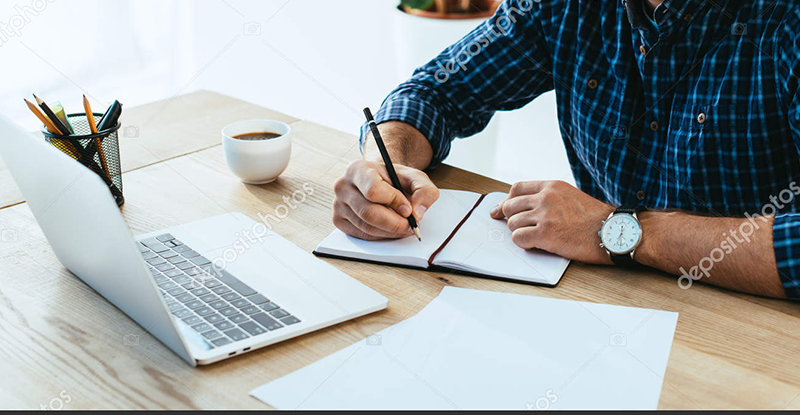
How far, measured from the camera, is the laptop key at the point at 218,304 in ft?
2.66

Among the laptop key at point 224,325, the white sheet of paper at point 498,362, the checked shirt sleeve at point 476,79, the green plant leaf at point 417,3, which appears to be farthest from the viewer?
the green plant leaf at point 417,3

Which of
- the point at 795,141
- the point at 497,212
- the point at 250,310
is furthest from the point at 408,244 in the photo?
the point at 795,141

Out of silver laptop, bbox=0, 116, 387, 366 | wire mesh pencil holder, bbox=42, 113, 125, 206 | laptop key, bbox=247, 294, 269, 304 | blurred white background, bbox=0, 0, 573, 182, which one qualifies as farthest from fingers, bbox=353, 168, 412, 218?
blurred white background, bbox=0, 0, 573, 182

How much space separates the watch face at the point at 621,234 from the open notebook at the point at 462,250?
66 mm

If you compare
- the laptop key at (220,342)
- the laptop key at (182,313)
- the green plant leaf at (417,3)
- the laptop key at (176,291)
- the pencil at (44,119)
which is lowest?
the green plant leaf at (417,3)

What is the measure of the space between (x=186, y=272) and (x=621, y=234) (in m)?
0.61

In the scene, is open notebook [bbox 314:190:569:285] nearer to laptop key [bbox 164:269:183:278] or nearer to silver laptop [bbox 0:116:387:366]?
silver laptop [bbox 0:116:387:366]

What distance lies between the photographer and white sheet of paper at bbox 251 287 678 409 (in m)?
0.67

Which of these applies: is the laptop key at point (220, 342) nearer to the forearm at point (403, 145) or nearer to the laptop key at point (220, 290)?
the laptop key at point (220, 290)

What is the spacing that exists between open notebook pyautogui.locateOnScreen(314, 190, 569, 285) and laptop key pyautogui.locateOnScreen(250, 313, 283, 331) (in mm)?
196

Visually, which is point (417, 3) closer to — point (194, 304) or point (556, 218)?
point (556, 218)

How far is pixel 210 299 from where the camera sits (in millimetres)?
827

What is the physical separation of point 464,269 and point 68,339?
0.51 meters

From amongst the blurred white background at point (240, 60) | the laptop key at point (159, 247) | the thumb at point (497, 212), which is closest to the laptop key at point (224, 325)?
the laptop key at point (159, 247)
